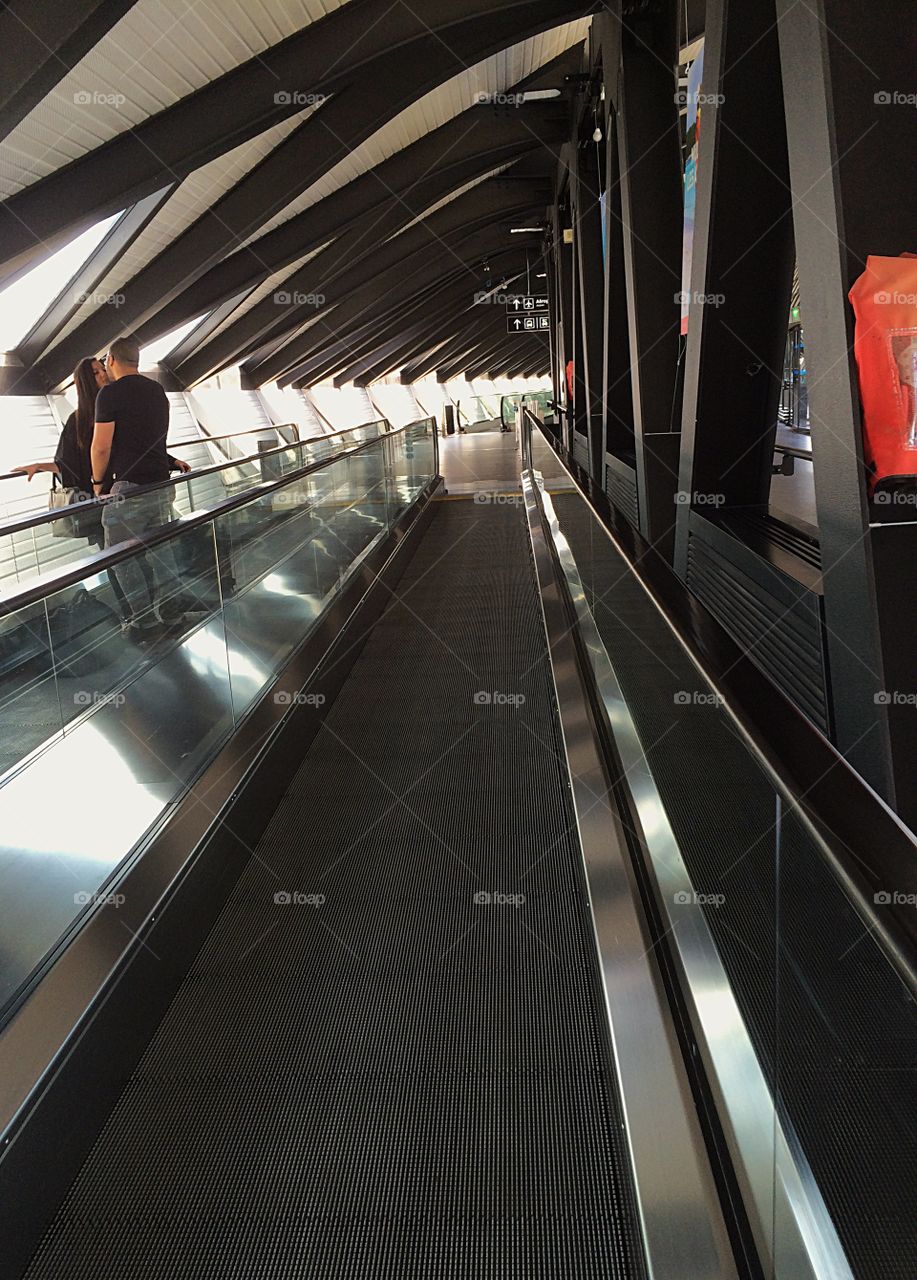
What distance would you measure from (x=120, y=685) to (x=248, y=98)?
1074 centimetres

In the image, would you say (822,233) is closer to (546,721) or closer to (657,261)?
(546,721)

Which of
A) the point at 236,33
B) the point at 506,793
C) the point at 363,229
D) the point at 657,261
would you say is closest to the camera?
the point at 506,793

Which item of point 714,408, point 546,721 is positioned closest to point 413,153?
point 714,408

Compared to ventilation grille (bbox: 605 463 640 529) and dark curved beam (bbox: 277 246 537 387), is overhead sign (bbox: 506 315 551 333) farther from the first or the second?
ventilation grille (bbox: 605 463 640 529)

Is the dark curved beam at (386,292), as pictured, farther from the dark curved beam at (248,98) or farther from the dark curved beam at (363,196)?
the dark curved beam at (248,98)

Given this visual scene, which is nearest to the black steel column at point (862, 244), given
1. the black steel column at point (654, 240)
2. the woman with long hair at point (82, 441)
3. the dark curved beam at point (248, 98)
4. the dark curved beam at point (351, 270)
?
the woman with long hair at point (82, 441)

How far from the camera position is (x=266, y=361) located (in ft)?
97.8

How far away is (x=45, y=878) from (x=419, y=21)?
11.8 metres

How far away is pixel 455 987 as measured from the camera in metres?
2.98

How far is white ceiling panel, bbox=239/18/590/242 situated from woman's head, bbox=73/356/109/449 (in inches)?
444

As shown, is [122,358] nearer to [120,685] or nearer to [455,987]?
[120,685]

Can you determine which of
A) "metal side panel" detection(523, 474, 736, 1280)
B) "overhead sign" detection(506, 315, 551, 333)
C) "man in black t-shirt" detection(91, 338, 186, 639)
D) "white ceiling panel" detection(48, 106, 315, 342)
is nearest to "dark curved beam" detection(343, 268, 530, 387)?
"overhead sign" detection(506, 315, 551, 333)

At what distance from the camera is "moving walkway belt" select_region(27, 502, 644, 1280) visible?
211cm

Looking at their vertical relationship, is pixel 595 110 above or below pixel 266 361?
above
